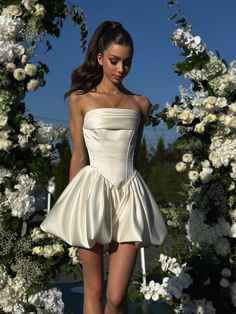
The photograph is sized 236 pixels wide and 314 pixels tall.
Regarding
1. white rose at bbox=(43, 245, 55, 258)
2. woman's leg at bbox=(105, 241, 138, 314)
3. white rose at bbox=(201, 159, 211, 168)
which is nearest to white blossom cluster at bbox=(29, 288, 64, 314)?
white rose at bbox=(43, 245, 55, 258)

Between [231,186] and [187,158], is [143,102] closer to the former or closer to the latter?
[187,158]

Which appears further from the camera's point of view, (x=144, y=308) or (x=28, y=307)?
(x=144, y=308)

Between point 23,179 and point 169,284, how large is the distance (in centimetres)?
111

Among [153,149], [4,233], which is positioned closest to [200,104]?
[4,233]

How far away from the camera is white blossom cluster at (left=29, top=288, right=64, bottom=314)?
11.9 feet

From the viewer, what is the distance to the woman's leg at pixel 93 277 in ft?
9.70

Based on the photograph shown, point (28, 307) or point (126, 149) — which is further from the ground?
point (126, 149)

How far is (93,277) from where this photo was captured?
298 cm

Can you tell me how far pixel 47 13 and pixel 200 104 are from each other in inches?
43.7

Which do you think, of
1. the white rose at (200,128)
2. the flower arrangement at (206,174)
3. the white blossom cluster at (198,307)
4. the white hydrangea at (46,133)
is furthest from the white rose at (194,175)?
the white hydrangea at (46,133)

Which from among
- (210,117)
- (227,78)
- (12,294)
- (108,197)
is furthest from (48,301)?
(227,78)

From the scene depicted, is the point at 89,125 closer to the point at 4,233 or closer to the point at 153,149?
the point at 4,233

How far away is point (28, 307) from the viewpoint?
3.60 meters

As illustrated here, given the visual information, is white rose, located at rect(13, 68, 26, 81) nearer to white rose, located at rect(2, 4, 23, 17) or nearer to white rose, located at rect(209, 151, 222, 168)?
white rose, located at rect(2, 4, 23, 17)
